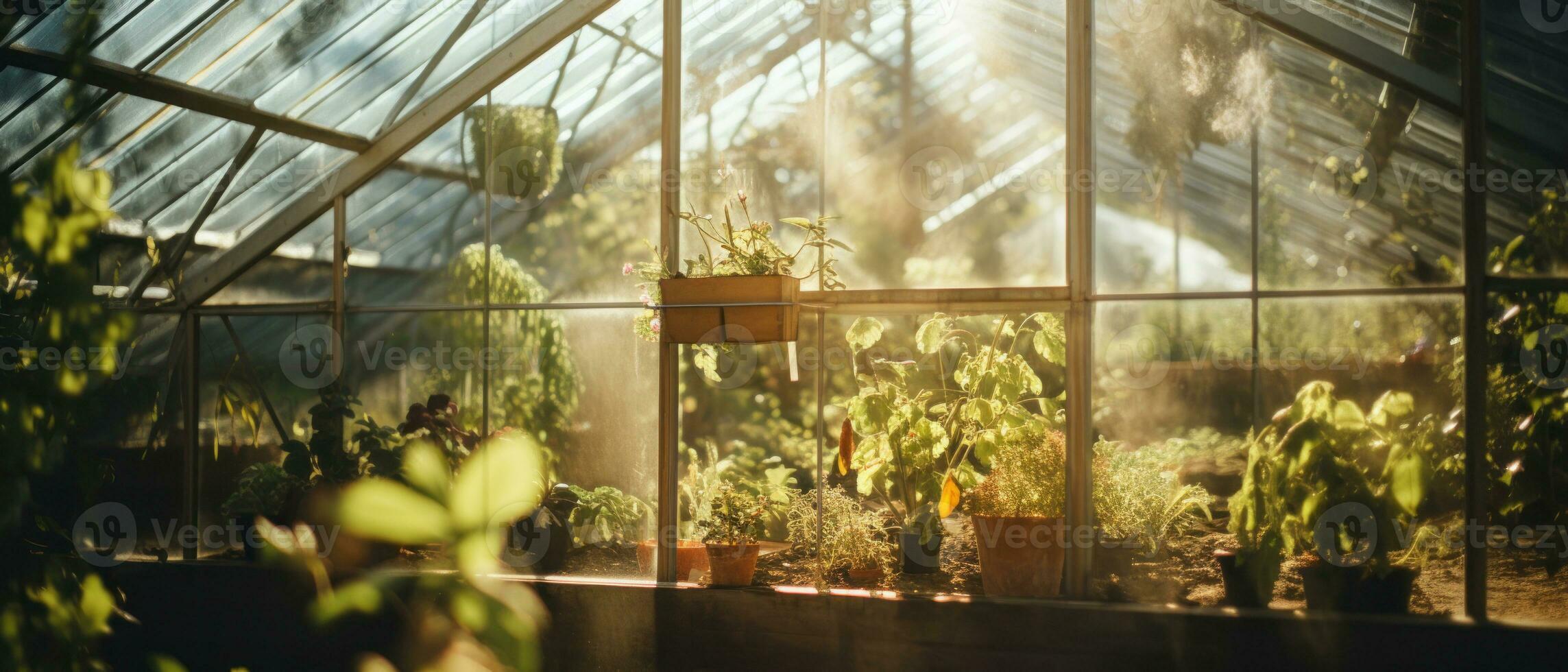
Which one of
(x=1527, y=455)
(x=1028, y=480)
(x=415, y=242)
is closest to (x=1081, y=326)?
(x=1028, y=480)

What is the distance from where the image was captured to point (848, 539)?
550 cm

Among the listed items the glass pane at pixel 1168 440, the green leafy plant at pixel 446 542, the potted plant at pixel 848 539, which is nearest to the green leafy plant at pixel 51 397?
the green leafy plant at pixel 446 542

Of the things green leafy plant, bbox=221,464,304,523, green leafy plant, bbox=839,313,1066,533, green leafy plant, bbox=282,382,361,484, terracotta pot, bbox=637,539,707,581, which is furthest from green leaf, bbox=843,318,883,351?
green leafy plant, bbox=221,464,304,523

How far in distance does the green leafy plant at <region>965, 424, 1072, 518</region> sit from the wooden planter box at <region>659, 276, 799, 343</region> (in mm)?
1210

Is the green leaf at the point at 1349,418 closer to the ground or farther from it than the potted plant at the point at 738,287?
closer to the ground

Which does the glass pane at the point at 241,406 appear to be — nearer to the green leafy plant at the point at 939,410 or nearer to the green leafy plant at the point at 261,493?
the green leafy plant at the point at 261,493

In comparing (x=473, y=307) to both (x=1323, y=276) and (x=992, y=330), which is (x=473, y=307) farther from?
(x=1323, y=276)

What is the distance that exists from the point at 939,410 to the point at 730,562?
133 centimetres

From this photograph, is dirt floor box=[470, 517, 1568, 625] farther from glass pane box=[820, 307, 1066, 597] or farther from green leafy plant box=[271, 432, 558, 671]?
green leafy plant box=[271, 432, 558, 671]

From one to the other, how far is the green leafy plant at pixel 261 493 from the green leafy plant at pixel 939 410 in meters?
3.33

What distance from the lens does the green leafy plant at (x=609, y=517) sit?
18.8 feet

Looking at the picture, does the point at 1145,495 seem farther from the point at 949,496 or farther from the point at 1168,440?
the point at 949,496

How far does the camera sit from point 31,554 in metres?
1.54

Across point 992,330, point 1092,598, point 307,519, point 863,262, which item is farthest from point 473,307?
point 1092,598
